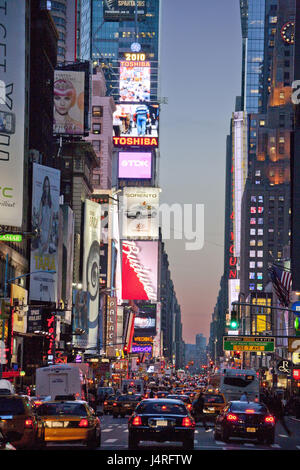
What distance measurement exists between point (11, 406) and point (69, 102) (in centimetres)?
11923

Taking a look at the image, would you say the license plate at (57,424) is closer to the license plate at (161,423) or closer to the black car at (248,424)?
the license plate at (161,423)

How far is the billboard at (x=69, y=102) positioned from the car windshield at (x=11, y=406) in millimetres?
114292

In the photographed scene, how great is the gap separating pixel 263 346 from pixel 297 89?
5876 centimetres

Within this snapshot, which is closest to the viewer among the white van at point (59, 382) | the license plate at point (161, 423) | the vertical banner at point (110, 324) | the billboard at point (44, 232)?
the license plate at point (161, 423)

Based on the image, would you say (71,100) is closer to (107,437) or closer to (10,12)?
(10,12)

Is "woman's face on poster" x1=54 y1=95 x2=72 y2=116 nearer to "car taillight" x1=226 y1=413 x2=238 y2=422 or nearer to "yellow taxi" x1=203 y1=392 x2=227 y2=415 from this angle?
"yellow taxi" x1=203 y1=392 x2=227 y2=415

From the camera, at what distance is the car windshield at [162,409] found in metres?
29.2

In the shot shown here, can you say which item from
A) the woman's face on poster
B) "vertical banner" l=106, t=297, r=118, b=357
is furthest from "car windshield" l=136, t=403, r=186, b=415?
"vertical banner" l=106, t=297, r=118, b=357

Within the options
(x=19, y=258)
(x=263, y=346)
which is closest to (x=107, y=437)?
(x=263, y=346)

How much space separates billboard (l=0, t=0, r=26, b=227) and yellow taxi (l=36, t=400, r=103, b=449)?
56.1 metres

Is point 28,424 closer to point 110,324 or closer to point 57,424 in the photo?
point 57,424

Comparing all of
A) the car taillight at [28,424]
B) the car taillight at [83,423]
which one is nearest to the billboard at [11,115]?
the car taillight at [83,423]

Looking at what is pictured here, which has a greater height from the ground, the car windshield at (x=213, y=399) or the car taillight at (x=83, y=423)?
the car taillight at (x=83, y=423)

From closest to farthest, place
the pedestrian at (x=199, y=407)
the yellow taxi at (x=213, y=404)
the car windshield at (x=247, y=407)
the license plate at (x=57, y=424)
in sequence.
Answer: the license plate at (x=57, y=424) → the car windshield at (x=247, y=407) → the pedestrian at (x=199, y=407) → the yellow taxi at (x=213, y=404)
